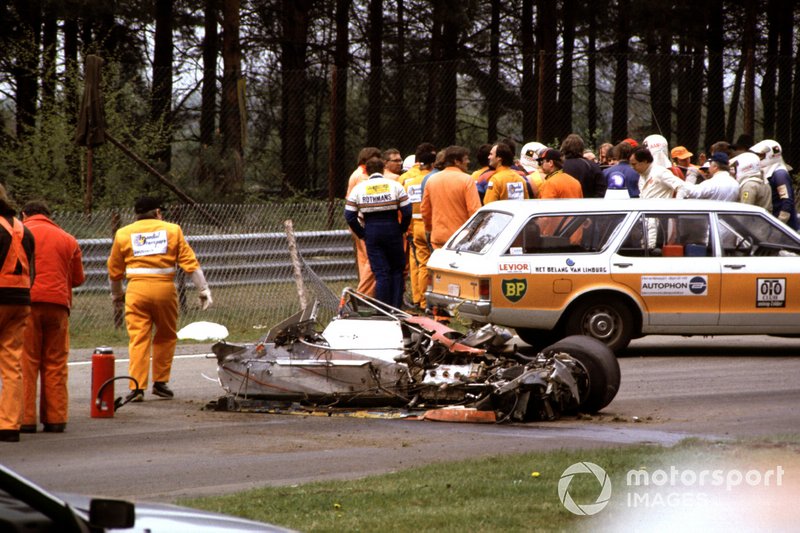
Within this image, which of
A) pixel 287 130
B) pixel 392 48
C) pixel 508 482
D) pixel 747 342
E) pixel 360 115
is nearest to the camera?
pixel 508 482

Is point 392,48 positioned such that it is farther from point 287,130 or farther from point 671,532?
point 671,532

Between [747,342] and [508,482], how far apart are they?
783 centimetres

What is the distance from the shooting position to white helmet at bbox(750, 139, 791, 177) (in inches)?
638

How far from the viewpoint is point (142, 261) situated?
1038 cm

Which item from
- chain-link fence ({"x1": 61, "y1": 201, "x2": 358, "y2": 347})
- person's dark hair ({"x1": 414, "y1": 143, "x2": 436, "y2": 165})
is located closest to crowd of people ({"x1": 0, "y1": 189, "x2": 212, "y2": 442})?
chain-link fence ({"x1": 61, "y1": 201, "x2": 358, "y2": 347})

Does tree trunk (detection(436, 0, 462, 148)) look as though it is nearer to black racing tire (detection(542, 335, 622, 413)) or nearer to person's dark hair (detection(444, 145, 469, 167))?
person's dark hair (detection(444, 145, 469, 167))

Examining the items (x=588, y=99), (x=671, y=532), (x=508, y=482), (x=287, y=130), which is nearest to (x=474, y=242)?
(x=508, y=482)

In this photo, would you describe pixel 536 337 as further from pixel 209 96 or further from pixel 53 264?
pixel 209 96

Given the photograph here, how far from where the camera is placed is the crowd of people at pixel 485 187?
1398 cm

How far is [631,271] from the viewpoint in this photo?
40.1ft

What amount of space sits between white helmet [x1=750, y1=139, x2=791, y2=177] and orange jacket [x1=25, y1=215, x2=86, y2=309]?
385 inches

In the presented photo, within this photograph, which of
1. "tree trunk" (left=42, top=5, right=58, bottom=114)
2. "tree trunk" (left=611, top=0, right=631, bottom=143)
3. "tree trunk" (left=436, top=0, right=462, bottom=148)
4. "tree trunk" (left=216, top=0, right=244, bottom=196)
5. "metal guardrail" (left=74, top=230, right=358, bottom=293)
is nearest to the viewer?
"metal guardrail" (left=74, top=230, right=358, bottom=293)

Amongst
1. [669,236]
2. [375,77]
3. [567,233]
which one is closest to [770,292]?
[669,236]

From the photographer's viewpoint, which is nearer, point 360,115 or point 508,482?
point 508,482
